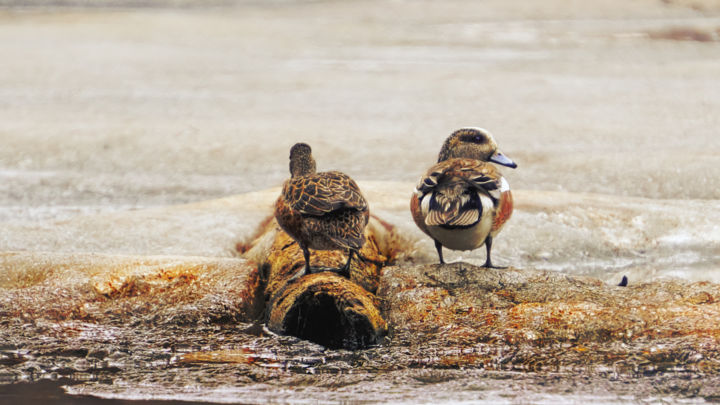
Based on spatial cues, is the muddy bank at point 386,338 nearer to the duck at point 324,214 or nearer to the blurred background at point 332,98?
the duck at point 324,214

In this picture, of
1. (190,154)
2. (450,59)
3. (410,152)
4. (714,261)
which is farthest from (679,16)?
(714,261)

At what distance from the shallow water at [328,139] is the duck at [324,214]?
49 cm

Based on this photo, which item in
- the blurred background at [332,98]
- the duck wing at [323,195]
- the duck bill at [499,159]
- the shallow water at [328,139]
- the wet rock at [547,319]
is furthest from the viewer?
the blurred background at [332,98]

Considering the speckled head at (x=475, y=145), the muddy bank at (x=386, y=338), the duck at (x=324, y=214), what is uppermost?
the speckled head at (x=475, y=145)

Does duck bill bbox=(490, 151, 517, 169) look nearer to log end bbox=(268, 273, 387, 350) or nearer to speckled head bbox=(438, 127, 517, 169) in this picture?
speckled head bbox=(438, 127, 517, 169)

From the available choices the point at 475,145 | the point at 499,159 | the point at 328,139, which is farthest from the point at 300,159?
the point at 328,139

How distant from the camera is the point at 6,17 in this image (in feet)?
52.1

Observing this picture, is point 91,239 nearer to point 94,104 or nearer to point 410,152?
point 410,152

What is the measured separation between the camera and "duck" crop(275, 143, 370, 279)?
3.95 m

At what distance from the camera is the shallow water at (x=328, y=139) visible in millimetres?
3649

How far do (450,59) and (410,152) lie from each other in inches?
198

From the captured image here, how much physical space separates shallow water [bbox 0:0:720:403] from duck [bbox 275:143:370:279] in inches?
19.1

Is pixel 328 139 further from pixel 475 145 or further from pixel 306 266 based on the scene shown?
pixel 306 266

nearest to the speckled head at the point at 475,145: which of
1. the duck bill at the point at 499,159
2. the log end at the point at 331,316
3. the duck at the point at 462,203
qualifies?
the duck bill at the point at 499,159
